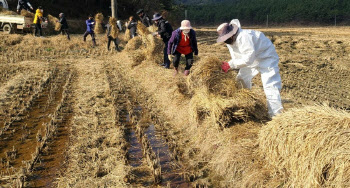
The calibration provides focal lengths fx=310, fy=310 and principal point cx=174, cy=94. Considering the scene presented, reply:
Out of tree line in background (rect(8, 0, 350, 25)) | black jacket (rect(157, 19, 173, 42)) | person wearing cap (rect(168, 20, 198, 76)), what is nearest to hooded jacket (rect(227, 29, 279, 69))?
person wearing cap (rect(168, 20, 198, 76))

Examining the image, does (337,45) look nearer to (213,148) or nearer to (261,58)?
(261,58)

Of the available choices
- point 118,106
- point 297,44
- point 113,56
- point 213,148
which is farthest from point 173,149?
point 297,44

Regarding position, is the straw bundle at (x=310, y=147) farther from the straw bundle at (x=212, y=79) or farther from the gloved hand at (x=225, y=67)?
the gloved hand at (x=225, y=67)

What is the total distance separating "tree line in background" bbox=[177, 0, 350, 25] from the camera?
36.6 meters

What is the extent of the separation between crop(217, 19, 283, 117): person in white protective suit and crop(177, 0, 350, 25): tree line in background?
29.7m

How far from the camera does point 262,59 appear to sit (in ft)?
14.5

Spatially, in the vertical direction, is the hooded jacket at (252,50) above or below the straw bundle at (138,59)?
above

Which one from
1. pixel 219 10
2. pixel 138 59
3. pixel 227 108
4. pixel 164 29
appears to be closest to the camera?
pixel 227 108

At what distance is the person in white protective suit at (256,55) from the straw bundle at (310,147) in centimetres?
112

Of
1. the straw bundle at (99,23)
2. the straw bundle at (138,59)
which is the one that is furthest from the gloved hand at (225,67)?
the straw bundle at (99,23)

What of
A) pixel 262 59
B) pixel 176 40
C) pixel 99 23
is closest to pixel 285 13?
pixel 99 23

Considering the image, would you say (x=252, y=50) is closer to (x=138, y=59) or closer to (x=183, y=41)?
(x=183, y=41)

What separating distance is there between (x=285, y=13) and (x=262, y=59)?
3844cm

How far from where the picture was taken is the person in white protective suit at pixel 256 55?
13.6 ft
